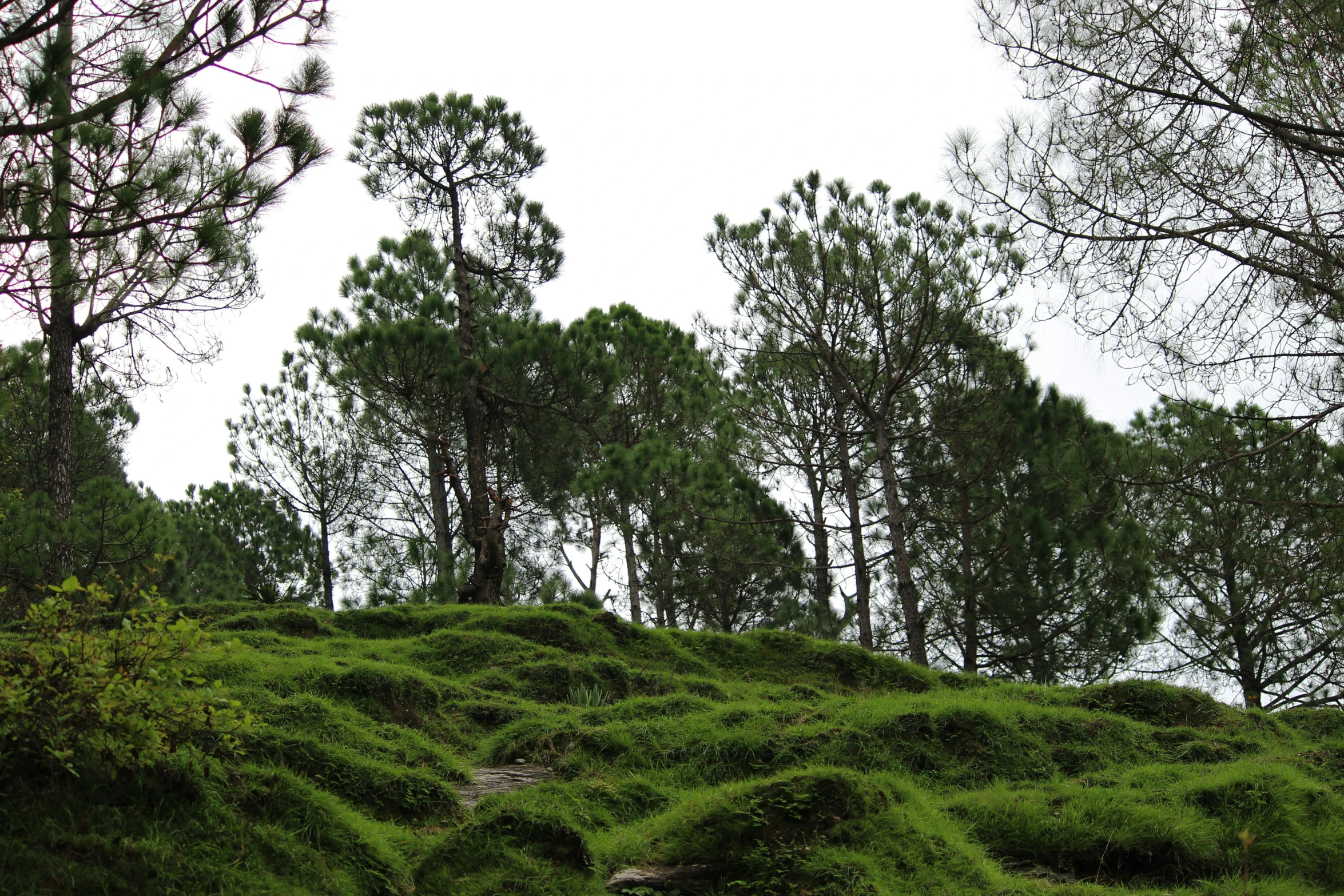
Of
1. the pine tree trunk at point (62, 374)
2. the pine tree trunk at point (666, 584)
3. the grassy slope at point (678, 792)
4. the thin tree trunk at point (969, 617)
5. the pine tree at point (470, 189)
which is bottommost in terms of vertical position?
the grassy slope at point (678, 792)

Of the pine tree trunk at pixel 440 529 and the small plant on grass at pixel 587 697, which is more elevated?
the pine tree trunk at pixel 440 529

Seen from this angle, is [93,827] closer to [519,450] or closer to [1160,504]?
[1160,504]

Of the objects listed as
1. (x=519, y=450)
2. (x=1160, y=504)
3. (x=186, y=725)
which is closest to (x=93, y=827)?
(x=186, y=725)

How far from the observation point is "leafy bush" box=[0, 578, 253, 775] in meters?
3.35

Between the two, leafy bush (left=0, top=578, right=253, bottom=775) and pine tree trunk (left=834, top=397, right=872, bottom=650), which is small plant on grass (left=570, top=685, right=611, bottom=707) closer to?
leafy bush (left=0, top=578, right=253, bottom=775)

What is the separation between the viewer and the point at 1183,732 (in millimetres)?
7039

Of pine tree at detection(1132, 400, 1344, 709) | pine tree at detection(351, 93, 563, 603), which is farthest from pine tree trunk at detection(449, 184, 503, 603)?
pine tree at detection(1132, 400, 1344, 709)

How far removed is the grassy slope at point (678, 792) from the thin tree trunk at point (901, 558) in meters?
3.39

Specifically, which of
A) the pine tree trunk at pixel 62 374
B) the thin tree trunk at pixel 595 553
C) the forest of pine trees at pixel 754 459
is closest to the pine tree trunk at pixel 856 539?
the forest of pine trees at pixel 754 459

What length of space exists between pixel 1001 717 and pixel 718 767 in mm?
2298

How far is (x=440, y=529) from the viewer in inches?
678

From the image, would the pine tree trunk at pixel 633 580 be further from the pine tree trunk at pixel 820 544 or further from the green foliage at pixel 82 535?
the green foliage at pixel 82 535

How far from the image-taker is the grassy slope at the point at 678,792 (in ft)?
12.4

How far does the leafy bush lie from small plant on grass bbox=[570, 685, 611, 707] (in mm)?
3960
